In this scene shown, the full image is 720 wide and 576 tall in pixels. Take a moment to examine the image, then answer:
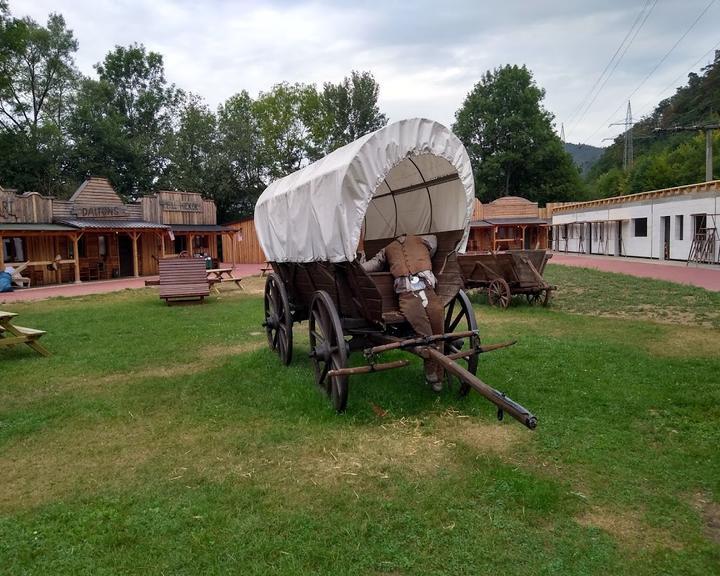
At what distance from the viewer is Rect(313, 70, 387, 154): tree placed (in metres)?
48.5

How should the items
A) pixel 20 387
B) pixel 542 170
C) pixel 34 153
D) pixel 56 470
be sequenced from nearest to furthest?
pixel 56 470, pixel 20 387, pixel 34 153, pixel 542 170

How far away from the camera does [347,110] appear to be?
48938 millimetres

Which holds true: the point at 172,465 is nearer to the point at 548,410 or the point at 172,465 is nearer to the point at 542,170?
the point at 548,410

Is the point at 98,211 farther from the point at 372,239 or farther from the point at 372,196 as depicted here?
the point at 372,196

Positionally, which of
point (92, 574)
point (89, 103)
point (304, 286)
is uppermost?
point (89, 103)

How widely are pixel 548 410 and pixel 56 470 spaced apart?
417cm

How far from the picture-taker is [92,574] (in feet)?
9.41

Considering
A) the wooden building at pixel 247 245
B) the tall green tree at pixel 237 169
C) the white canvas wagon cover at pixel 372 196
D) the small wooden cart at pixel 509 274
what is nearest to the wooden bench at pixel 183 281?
the small wooden cart at pixel 509 274

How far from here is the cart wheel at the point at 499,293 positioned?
464 inches

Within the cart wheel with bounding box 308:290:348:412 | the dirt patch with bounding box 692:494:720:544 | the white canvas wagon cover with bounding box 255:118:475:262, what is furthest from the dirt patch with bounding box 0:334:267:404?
the dirt patch with bounding box 692:494:720:544

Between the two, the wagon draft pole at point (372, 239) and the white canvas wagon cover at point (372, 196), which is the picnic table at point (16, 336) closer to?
the white canvas wagon cover at point (372, 196)

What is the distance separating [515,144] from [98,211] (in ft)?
124

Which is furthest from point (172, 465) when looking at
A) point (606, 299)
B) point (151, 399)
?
point (606, 299)

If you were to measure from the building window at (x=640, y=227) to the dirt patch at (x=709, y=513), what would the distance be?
27.5 metres
